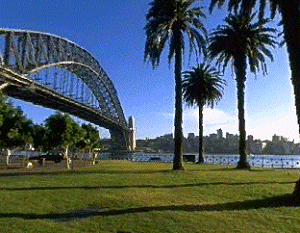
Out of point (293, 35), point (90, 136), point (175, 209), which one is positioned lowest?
point (175, 209)

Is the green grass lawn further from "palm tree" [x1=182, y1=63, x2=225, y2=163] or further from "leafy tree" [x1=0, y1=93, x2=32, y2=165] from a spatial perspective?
"palm tree" [x1=182, y1=63, x2=225, y2=163]

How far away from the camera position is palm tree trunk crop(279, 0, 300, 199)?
59.2ft

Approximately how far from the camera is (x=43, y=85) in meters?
62.8

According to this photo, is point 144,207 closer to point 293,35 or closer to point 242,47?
point 293,35

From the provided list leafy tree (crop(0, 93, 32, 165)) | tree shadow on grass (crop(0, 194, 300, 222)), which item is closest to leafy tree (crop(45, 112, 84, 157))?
A: leafy tree (crop(0, 93, 32, 165))

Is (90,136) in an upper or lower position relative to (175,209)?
upper

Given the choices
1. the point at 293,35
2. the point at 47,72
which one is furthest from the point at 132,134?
the point at 293,35

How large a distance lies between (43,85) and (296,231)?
183ft

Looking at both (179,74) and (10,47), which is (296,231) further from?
(10,47)

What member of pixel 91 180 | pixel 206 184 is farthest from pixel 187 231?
pixel 91 180

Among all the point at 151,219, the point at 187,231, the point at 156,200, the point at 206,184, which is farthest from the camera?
the point at 206,184

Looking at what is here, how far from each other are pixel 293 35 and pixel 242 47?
23629 millimetres

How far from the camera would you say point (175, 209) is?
Result: 14594mm

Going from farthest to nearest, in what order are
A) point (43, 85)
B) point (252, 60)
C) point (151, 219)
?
1. point (43, 85)
2. point (252, 60)
3. point (151, 219)
